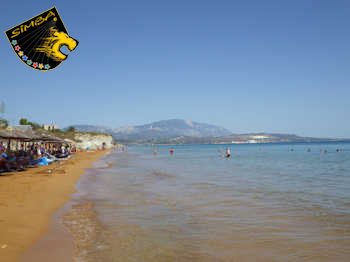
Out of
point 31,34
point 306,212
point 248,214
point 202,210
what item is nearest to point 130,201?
point 202,210

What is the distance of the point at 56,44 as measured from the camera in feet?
15.2

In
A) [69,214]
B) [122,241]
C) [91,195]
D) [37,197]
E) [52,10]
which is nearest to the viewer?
[52,10]

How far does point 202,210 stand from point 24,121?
263 feet

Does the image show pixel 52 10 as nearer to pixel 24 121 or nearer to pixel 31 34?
pixel 31 34

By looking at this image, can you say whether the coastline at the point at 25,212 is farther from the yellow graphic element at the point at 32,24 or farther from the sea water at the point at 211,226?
the yellow graphic element at the point at 32,24

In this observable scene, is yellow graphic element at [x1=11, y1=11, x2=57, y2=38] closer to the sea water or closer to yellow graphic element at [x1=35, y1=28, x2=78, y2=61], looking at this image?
yellow graphic element at [x1=35, y1=28, x2=78, y2=61]

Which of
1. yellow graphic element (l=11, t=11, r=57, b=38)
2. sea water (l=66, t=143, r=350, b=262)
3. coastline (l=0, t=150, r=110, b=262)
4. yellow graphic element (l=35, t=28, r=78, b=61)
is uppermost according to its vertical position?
yellow graphic element (l=11, t=11, r=57, b=38)

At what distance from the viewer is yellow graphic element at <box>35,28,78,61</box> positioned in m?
4.61

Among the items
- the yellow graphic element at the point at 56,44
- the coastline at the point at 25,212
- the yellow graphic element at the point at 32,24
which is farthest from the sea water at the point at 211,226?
the yellow graphic element at the point at 32,24

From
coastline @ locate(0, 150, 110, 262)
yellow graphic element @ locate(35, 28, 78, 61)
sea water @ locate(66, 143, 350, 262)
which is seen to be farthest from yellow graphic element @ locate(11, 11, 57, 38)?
sea water @ locate(66, 143, 350, 262)

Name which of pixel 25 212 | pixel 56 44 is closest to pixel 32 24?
pixel 56 44

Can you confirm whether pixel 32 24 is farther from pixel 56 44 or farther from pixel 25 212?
pixel 25 212

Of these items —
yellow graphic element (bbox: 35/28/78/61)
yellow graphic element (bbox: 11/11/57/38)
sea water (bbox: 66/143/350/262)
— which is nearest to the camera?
yellow graphic element (bbox: 11/11/57/38)

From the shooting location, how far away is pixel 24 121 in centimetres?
7619
